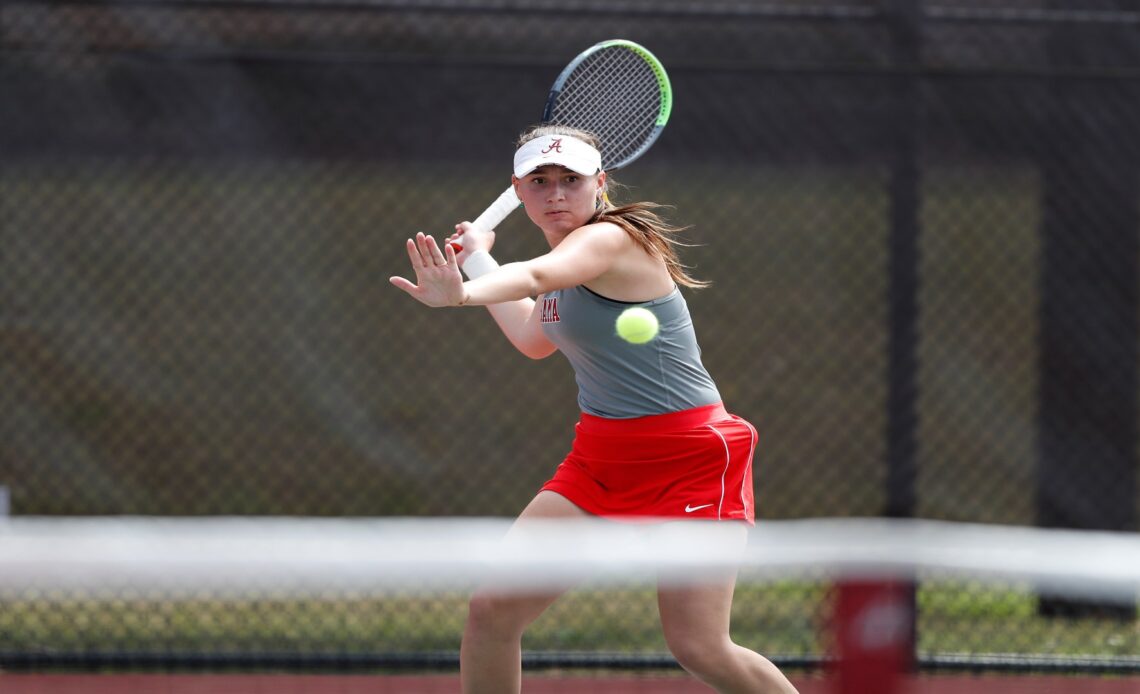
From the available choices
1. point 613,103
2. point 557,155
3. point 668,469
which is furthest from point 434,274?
point 613,103

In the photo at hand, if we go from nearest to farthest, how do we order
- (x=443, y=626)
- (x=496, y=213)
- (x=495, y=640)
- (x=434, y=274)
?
(x=434, y=274)
(x=495, y=640)
(x=496, y=213)
(x=443, y=626)

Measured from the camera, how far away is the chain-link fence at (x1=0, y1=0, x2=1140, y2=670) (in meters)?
4.05

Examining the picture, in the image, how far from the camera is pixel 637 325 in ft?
9.00

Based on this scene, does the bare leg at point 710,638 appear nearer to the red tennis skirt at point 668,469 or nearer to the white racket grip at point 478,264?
the red tennis skirt at point 668,469

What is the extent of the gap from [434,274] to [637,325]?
0.52 metres

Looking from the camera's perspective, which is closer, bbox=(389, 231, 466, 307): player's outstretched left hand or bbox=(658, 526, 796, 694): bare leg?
bbox=(389, 231, 466, 307): player's outstretched left hand

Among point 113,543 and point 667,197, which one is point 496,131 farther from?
point 113,543

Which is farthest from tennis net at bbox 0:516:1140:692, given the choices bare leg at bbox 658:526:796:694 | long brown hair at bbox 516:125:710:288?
long brown hair at bbox 516:125:710:288

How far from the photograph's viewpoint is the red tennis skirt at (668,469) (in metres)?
2.76

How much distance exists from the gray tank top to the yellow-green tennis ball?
1 cm

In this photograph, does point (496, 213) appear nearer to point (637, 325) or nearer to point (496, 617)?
point (637, 325)

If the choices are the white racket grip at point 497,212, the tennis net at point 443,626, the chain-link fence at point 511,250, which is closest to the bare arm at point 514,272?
the white racket grip at point 497,212

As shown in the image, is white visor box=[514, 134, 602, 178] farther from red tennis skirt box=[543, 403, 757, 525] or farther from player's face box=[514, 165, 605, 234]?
red tennis skirt box=[543, 403, 757, 525]

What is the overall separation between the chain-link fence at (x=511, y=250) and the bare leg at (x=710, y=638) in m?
1.59
